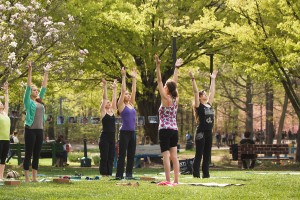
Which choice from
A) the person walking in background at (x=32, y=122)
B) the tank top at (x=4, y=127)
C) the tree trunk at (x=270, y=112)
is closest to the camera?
the person walking in background at (x=32, y=122)

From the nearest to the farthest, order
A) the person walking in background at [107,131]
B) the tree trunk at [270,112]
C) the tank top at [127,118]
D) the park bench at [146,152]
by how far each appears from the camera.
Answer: the tank top at [127,118] < the person walking in background at [107,131] < the park bench at [146,152] < the tree trunk at [270,112]

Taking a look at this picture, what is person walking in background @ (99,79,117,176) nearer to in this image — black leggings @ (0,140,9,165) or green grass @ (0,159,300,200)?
black leggings @ (0,140,9,165)

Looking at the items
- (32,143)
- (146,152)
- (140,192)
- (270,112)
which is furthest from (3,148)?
(270,112)

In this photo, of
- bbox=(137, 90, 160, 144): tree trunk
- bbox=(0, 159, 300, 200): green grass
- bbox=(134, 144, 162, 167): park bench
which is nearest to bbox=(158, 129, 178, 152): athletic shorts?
bbox=(0, 159, 300, 200): green grass

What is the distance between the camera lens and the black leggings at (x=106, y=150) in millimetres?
14109

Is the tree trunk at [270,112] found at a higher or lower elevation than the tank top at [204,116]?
higher

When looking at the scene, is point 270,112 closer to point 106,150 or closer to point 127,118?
point 106,150

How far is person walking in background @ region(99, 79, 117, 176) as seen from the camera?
1378cm

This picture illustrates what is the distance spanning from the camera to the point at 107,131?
14000mm

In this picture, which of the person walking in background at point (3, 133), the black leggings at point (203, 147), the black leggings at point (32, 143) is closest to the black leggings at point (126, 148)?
the black leggings at point (203, 147)

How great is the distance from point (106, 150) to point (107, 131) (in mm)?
486

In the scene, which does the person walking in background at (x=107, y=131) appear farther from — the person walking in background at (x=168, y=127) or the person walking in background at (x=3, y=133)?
the person walking in background at (x=168, y=127)

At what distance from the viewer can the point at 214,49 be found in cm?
2891

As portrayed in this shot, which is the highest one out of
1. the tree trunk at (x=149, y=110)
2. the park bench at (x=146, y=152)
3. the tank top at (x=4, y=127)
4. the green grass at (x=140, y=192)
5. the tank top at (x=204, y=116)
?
the tree trunk at (x=149, y=110)
